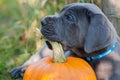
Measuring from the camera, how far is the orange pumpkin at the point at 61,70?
4.35 m

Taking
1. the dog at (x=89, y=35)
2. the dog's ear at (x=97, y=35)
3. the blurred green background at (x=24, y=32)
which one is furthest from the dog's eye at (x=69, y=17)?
the blurred green background at (x=24, y=32)

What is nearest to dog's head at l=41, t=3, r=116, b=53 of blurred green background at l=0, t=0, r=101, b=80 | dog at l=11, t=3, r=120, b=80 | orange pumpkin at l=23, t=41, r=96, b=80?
dog at l=11, t=3, r=120, b=80

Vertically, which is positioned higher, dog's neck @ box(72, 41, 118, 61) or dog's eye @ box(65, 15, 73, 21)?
dog's eye @ box(65, 15, 73, 21)

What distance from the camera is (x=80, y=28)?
457cm

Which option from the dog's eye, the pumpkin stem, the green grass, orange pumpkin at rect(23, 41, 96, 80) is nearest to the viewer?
orange pumpkin at rect(23, 41, 96, 80)

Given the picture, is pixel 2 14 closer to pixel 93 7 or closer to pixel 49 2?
pixel 49 2

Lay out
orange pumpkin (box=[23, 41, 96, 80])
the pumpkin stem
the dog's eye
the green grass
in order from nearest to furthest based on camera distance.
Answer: orange pumpkin (box=[23, 41, 96, 80]) → the pumpkin stem → the dog's eye → the green grass

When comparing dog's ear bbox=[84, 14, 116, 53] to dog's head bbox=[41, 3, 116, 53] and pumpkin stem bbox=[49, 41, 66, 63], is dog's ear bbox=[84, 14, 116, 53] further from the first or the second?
pumpkin stem bbox=[49, 41, 66, 63]

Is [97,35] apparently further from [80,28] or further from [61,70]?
[61,70]

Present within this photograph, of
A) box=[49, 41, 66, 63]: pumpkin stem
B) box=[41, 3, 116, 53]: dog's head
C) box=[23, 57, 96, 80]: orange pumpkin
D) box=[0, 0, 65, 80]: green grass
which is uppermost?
box=[41, 3, 116, 53]: dog's head

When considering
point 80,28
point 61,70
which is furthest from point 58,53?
point 80,28

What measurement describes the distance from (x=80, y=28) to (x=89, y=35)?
0.42 ft

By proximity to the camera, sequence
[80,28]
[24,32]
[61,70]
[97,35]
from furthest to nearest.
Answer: [24,32]
[80,28]
[97,35]
[61,70]

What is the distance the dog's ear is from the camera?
4465mm
